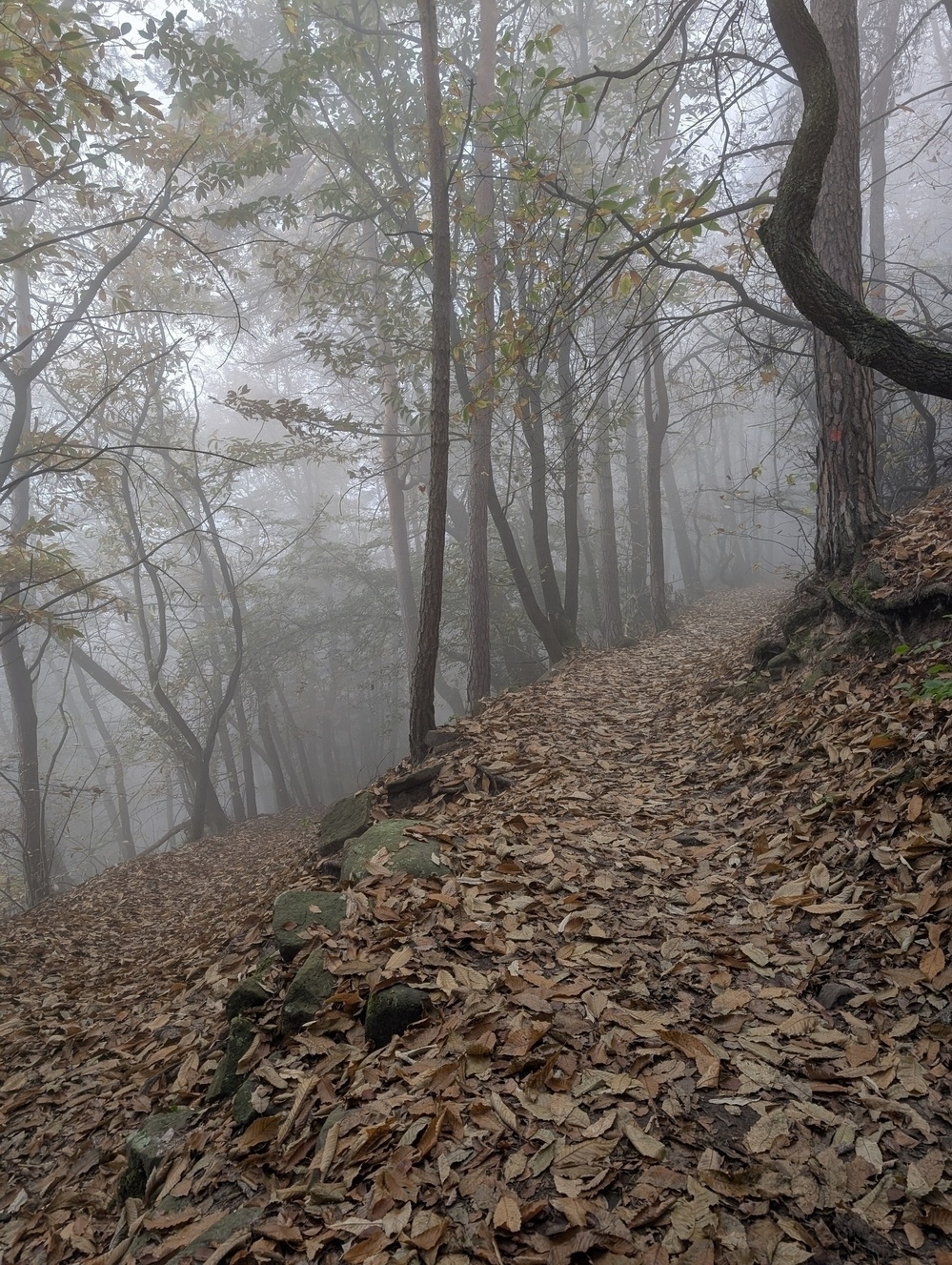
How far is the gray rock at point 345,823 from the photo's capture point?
5762 millimetres

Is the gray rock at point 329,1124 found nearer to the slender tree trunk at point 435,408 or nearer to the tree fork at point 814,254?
the tree fork at point 814,254

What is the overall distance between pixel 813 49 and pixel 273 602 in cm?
1775

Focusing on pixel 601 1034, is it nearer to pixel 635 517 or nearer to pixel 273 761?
pixel 273 761

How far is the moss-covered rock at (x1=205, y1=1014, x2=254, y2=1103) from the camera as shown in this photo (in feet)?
9.89

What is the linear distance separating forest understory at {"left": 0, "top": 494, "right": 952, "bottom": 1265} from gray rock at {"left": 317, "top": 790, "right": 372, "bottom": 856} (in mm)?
278

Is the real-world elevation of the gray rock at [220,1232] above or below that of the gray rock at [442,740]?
below

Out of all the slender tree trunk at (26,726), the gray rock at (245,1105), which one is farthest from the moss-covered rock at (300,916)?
the slender tree trunk at (26,726)

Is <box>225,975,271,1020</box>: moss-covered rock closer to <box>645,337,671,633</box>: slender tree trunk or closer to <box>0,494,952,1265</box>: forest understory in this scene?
<box>0,494,952,1265</box>: forest understory

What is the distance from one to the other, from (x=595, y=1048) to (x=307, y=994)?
1.30 meters

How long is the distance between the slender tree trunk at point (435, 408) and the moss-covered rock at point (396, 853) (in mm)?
1807

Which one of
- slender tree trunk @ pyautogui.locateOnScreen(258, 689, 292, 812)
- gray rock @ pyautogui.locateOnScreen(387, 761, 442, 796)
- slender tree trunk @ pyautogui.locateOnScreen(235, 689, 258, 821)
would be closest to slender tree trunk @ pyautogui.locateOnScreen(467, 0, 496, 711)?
gray rock @ pyautogui.locateOnScreen(387, 761, 442, 796)

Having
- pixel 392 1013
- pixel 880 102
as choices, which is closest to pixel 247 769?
pixel 392 1013

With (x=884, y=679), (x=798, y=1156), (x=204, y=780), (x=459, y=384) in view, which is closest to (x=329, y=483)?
(x=204, y=780)

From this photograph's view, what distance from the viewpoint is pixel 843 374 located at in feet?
18.5
